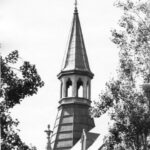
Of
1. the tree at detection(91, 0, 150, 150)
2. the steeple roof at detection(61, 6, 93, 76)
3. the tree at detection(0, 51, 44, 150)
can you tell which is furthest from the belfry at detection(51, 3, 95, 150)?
the tree at detection(0, 51, 44, 150)

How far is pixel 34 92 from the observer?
1848 cm

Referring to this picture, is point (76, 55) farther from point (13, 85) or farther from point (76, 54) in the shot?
point (13, 85)

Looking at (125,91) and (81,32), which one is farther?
(81,32)

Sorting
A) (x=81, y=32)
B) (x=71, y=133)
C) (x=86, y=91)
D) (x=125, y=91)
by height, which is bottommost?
(x=125, y=91)

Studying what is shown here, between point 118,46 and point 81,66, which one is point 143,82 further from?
point 81,66

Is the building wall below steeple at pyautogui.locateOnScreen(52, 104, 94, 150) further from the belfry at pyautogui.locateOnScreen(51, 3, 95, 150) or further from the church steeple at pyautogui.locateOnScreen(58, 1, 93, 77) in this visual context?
the church steeple at pyautogui.locateOnScreen(58, 1, 93, 77)

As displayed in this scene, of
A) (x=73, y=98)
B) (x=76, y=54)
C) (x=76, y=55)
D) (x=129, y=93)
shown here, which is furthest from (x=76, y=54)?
(x=129, y=93)

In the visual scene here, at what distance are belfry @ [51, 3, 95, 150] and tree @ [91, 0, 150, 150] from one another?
1387 inches

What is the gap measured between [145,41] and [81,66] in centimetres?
3993

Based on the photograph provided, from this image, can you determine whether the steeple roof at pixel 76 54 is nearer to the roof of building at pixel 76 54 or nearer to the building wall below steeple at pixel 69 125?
the roof of building at pixel 76 54

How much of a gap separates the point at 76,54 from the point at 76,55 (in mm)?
183

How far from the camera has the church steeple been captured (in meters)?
65.7

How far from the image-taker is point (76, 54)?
6650cm

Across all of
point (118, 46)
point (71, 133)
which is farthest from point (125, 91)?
point (71, 133)
